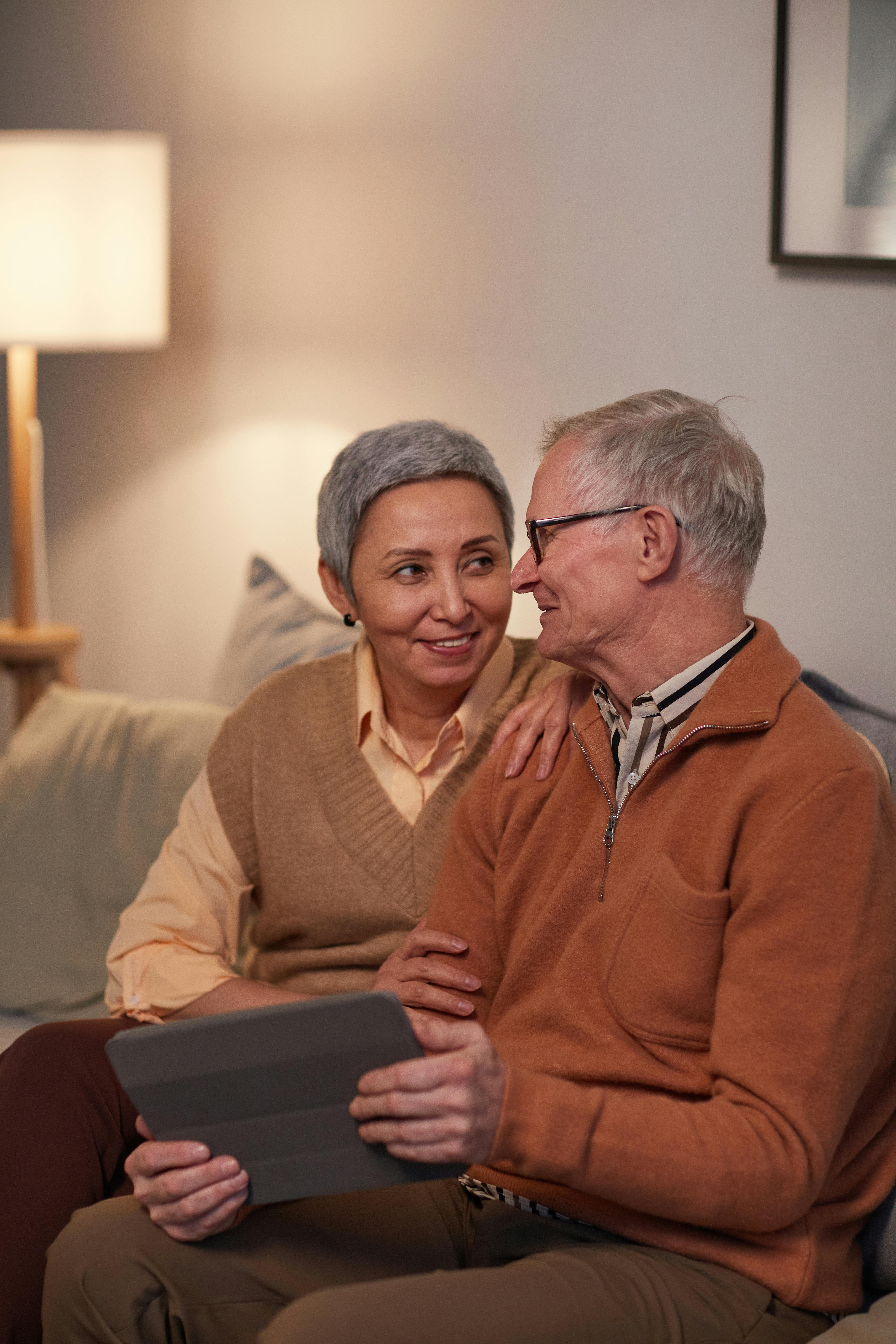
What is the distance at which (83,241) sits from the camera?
2.57m

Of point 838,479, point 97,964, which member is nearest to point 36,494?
point 97,964

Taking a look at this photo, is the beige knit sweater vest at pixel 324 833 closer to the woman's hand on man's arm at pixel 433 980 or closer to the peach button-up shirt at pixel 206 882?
the peach button-up shirt at pixel 206 882

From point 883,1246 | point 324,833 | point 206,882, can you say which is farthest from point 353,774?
point 883,1246

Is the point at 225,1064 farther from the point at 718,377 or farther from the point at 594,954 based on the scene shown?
the point at 718,377

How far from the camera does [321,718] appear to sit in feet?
5.63

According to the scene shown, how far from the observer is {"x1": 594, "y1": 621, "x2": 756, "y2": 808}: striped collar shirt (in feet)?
4.04

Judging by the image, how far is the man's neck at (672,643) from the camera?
1238 millimetres

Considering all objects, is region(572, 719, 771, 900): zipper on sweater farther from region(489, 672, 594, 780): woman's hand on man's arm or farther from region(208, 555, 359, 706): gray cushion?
region(208, 555, 359, 706): gray cushion

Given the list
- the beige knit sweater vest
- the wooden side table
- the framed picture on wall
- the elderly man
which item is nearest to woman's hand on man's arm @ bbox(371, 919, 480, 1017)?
the elderly man

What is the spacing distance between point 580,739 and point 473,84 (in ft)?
4.96

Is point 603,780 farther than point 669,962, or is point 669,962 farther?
point 603,780

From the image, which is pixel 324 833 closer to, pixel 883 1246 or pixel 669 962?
pixel 669 962

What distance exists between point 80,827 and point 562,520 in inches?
48.5

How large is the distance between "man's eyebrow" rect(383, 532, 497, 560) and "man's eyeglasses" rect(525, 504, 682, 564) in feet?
0.88
